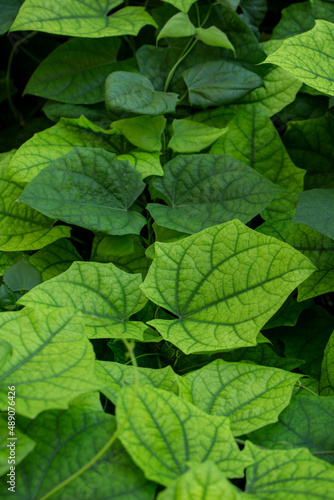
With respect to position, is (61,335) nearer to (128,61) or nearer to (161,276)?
(161,276)

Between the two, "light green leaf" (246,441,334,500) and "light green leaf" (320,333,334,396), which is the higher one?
"light green leaf" (246,441,334,500)

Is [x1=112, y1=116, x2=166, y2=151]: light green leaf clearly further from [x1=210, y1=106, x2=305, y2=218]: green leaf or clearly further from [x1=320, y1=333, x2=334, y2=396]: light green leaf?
[x1=320, y1=333, x2=334, y2=396]: light green leaf

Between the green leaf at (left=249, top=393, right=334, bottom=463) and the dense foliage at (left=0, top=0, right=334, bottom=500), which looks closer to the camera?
the dense foliage at (left=0, top=0, right=334, bottom=500)

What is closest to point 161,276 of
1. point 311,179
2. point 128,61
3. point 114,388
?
point 114,388

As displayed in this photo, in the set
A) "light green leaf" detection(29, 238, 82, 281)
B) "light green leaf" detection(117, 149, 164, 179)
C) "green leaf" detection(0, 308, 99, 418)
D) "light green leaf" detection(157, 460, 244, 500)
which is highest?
"light green leaf" detection(117, 149, 164, 179)

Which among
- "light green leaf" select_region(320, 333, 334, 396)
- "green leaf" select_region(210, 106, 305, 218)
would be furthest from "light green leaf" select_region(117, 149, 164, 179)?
"light green leaf" select_region(320, 333, 334, 396)

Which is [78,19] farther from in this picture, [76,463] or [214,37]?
[76,463]

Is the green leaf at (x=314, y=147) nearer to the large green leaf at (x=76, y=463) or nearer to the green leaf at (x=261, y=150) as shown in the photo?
the green leaf at (x=261, y=150)

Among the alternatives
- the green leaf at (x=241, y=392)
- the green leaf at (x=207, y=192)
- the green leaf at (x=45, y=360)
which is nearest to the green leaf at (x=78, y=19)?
the green leaf at (x=207, y=192)
